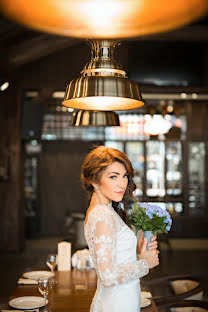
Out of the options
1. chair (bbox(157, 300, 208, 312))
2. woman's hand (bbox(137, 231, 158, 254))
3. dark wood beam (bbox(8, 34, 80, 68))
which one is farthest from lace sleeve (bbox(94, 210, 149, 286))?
dark wood beam (bbox(8, 34, 80, 68))

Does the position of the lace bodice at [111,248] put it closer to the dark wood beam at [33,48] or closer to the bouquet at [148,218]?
the bouquet at [148,218]

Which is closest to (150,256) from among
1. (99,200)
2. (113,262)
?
(113,262)

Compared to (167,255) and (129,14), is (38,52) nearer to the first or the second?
(167,255)

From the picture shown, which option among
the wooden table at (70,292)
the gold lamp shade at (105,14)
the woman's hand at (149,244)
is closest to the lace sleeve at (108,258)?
the woman's hand at (149,244)

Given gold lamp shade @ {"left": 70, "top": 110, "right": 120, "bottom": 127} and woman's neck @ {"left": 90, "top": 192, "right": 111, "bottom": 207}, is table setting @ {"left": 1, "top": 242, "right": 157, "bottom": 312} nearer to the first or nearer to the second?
woman's neck @ {"left": 90, "top": 192, "right": 111, "bottom": 207}

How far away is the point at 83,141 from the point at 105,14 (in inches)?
410

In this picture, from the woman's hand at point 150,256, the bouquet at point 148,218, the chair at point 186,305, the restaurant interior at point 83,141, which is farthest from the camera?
the restaurant interior at point 83,141

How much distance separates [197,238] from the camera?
35.5ft

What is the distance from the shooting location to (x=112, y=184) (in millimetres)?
2299

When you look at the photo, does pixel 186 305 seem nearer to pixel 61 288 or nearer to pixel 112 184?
pixel 61 288

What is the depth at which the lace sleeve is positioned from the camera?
2045mm

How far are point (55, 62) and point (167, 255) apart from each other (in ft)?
16.3

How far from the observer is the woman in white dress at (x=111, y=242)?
Result: 6.79 feet

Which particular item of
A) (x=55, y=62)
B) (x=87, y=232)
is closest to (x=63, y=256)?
(x=87, y=232)
